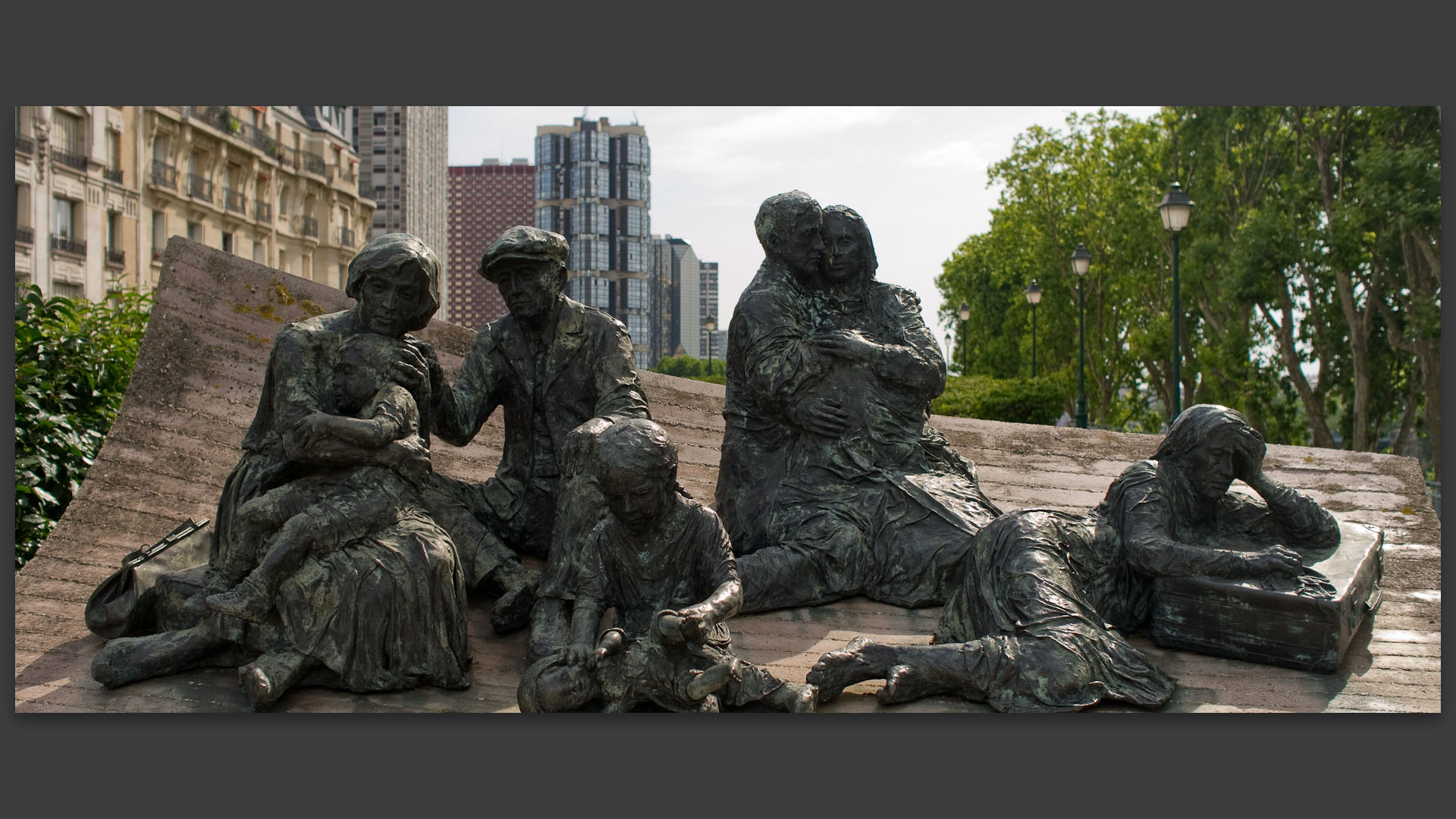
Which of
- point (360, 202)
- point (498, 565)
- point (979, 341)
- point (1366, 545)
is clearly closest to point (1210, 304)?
point (1366, 545)

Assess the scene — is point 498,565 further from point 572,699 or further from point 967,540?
point 967,540

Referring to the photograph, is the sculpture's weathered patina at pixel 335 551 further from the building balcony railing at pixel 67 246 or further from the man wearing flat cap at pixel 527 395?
the building balcony railing at pixel 67 246

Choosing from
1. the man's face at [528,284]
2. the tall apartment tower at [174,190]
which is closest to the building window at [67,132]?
the tall apartment tower at [174,190]

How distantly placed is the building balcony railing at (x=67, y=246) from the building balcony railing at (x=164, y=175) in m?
5.18

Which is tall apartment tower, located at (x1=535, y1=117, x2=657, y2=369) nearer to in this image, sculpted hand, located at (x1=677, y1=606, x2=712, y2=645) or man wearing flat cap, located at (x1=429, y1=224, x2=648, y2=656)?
man wearing flat cap, located at (x1=429, y1=224, x2=648, y2=656)

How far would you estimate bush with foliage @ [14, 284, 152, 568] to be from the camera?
760 cm

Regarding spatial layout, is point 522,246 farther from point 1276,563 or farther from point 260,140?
point 260,140

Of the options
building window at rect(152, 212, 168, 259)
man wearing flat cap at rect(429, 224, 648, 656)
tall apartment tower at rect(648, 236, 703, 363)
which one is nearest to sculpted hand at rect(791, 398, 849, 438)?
man wearing flat cap at rect(429, 224, 648, 656)

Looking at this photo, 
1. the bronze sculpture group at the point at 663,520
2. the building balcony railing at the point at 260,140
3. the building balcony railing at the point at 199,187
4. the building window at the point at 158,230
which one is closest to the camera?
the bronze sculpture group at the point at 663,520

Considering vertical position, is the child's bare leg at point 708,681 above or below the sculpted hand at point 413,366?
below

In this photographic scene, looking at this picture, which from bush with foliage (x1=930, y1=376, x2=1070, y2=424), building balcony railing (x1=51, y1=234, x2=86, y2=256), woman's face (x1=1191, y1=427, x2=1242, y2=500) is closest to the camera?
woman's face (x1=1191, y1=427, x2=1242, y2=500)

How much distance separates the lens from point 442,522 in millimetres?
5707

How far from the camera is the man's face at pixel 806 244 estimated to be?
613cm

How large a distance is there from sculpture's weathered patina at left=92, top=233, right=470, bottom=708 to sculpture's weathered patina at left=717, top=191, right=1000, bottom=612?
1.60 meters
